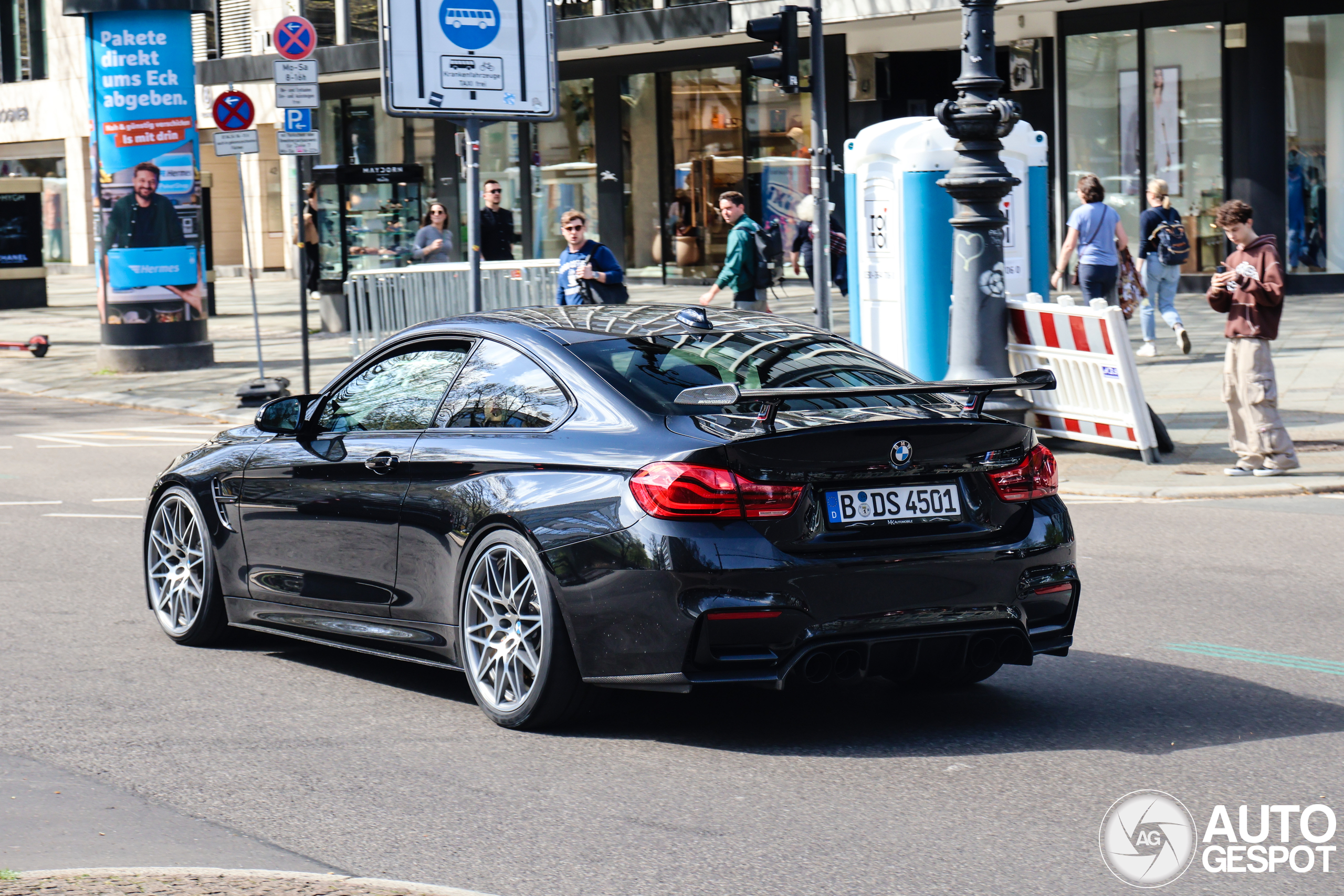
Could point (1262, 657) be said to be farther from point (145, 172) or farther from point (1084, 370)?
point (145, 172)

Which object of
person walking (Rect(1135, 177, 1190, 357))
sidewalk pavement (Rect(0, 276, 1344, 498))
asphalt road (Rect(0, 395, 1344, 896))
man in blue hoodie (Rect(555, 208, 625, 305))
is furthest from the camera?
person walking (Rect(1135, 177, 1190, 357))

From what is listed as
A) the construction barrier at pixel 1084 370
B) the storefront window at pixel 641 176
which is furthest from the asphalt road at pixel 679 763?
the storefront window at pixel 641 176

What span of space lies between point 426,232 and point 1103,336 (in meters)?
12.6

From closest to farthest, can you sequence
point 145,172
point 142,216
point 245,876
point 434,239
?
point 245,876
point 145,172
point 142,216
point 434,239

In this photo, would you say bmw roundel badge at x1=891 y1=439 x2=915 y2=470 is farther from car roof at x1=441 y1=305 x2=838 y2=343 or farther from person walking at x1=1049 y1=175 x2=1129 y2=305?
person walking at x1=1049 y1=175 x2=1129 y2=305

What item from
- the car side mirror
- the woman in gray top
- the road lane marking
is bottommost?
the road lane marking

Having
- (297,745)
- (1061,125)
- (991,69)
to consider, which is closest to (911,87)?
(1061,125)

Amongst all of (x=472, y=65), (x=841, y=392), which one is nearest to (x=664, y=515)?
(x=841, y=392)

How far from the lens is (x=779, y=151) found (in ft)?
97.6

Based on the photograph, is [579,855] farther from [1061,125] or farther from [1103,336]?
[1061,125]

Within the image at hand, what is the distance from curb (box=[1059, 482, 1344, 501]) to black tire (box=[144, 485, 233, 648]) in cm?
599

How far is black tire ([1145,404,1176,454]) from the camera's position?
41.5ft

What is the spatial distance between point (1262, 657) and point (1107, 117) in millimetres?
21555

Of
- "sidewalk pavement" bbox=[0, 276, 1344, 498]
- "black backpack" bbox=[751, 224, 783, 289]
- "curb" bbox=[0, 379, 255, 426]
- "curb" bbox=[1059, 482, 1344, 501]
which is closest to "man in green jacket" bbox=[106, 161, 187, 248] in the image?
"sidewalk pavement" bbox=[0, 276, 1344, 498]
